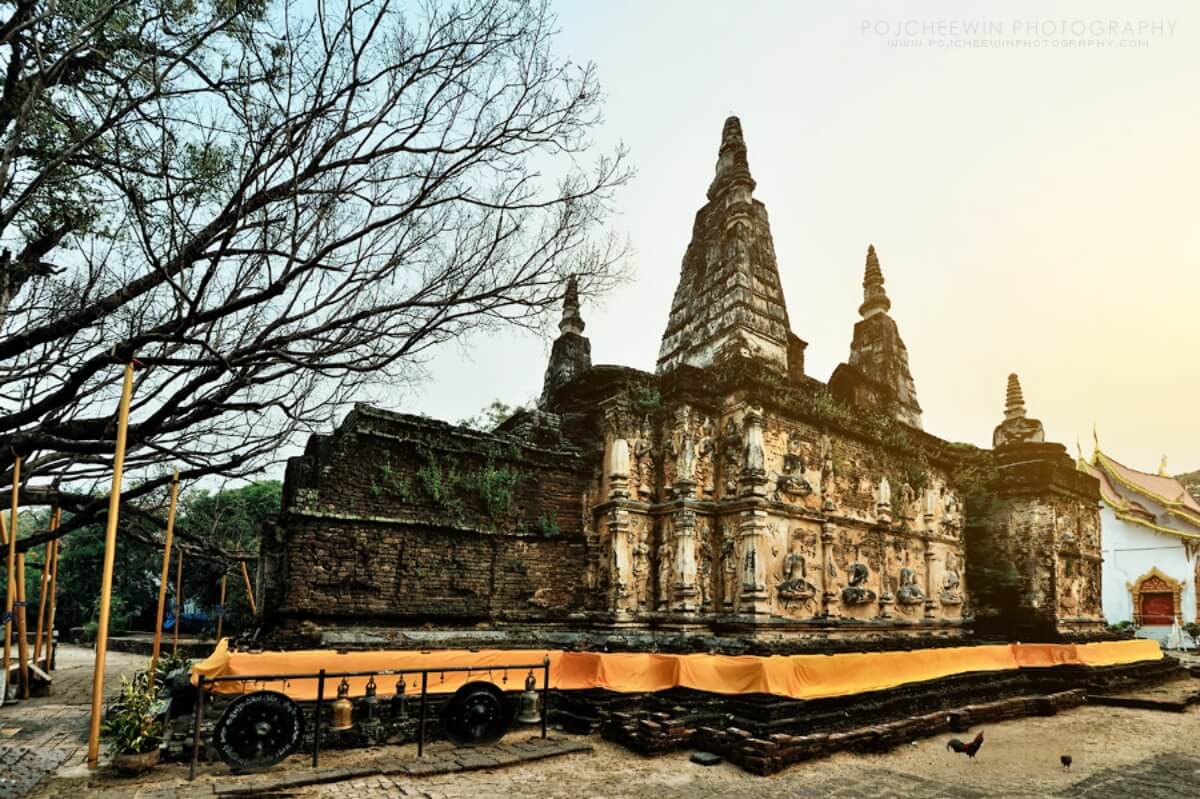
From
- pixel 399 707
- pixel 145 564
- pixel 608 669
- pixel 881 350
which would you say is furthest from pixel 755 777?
pixel 145 564

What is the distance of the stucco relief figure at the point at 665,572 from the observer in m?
11.2

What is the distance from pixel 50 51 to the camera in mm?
6098

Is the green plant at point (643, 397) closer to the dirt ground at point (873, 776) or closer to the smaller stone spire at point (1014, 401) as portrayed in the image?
the dirt ground at point (873, 776)

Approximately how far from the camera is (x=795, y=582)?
1107 cm

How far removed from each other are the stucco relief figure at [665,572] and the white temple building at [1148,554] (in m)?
23.8

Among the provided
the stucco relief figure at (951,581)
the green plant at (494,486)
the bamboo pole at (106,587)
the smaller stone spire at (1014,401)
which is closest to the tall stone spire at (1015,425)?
the smaller stone spire at (1014,401)

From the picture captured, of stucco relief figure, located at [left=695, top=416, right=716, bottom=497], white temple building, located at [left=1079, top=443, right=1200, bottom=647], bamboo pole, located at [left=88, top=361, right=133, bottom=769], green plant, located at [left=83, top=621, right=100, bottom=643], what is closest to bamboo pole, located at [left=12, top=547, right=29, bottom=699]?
bamboo pole, located at [left=88, top=361, right=133, bottom=769]

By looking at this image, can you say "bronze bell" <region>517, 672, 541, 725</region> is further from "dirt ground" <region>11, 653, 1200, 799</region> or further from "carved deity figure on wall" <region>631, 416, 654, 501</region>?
"carved deity figure on wall" <region>631, 416, 654, 501</region>

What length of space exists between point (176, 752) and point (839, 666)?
25.9 ft

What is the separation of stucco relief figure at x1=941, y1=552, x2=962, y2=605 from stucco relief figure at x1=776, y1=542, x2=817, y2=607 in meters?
5.07

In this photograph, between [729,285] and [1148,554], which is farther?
[1148,554]

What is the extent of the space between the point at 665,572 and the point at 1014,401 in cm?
1256

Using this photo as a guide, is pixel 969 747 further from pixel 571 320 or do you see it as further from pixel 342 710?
pixel 571 320

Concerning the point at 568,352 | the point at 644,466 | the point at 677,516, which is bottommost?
the point at 677,516
